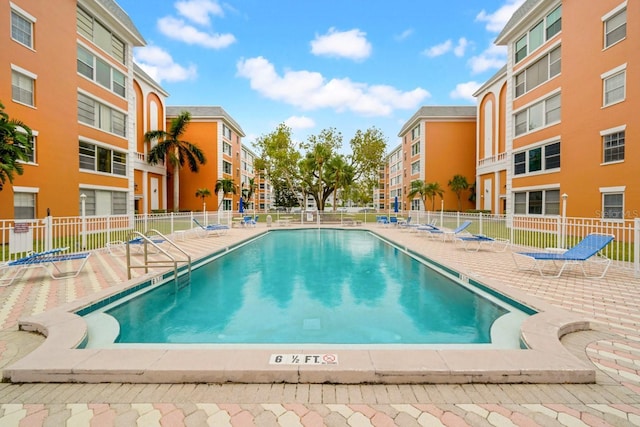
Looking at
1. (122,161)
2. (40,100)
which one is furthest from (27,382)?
(122,161)

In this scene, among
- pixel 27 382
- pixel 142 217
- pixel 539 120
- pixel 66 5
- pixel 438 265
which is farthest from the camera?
pixel 539 120

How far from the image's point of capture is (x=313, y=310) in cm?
651

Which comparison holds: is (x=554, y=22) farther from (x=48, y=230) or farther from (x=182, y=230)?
(x=48, y=230)

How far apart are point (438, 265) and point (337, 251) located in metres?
5.33

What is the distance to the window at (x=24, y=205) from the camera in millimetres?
14859

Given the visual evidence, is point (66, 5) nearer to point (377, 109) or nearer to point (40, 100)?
point (40, 100)

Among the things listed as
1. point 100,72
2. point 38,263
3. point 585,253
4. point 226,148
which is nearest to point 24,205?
point 100,72

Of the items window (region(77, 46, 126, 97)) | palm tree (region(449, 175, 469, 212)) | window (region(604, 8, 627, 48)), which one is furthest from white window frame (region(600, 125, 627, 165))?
window (region(77, 46, 126, 97))

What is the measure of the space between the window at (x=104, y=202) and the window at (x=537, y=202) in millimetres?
28055

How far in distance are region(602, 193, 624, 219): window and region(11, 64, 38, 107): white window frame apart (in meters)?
28.3

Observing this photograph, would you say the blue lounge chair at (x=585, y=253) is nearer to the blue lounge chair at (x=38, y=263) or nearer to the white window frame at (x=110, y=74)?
the blue lounge chair at (x=38, y=263)

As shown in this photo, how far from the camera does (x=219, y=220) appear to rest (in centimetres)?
2216

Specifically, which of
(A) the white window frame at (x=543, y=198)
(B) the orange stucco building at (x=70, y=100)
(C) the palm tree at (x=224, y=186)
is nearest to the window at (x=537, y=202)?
(A) the white window frame at (x=543, y=198)

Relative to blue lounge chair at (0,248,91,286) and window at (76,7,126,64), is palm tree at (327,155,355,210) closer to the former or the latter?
window at (76,7,126,64)
